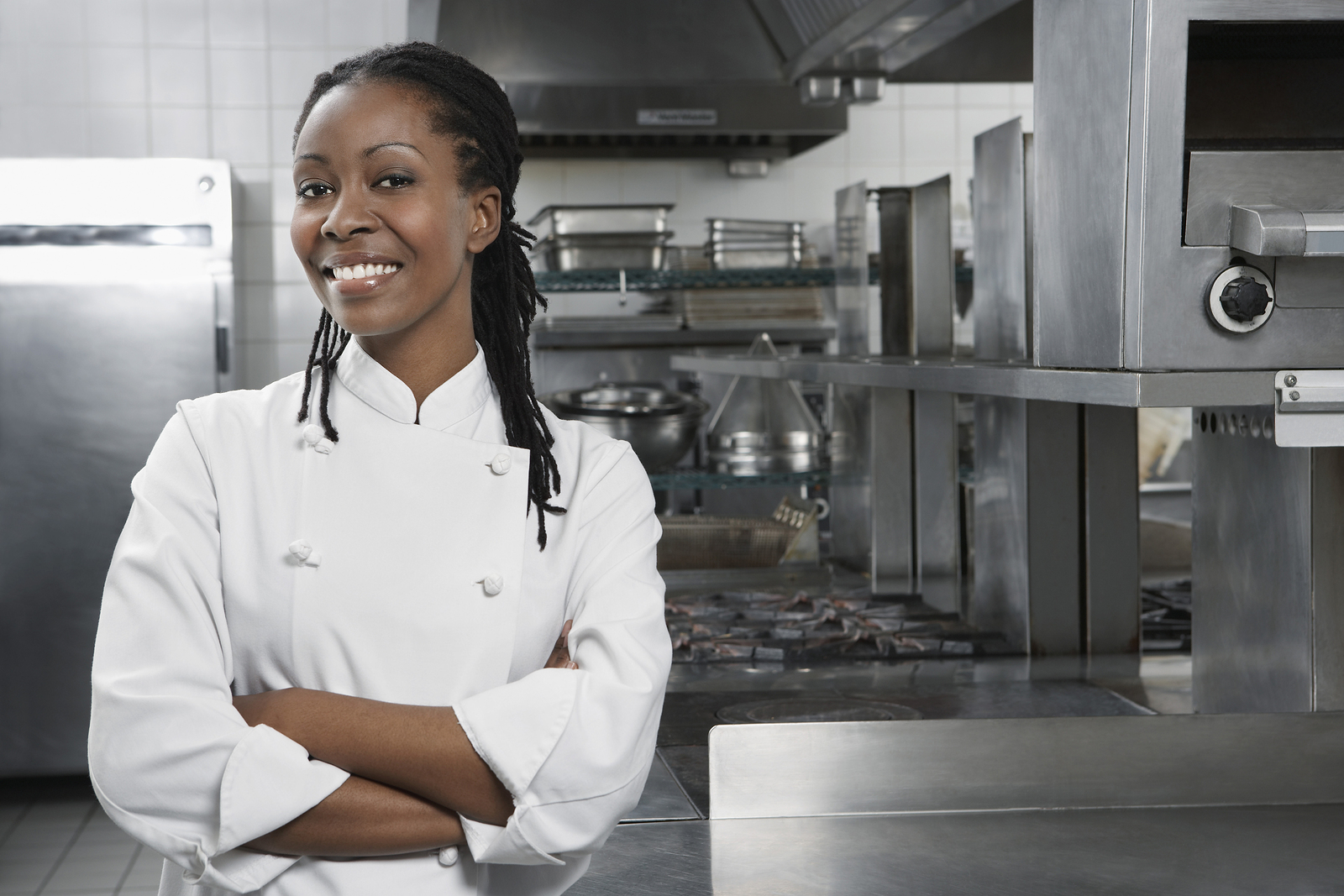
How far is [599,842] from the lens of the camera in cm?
92

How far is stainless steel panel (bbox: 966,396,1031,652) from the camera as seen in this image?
1.97m

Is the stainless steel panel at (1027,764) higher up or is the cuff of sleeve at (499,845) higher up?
the cuff of sleeve at (499,845)

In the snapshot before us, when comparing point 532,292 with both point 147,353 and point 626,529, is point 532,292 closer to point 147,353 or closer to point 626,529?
point 626,529

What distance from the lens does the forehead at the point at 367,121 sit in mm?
930

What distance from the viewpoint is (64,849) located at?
3299mm

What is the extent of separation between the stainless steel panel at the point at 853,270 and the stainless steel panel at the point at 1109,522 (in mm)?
835

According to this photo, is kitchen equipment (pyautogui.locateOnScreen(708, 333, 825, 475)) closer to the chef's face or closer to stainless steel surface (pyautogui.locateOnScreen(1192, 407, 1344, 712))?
stainless steel surface (pyautogui.locateOnScreen(1192, 407, 1344, 712))

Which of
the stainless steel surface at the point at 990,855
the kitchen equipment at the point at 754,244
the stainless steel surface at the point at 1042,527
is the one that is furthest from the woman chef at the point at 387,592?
the kitchen equipment at the point at 754,244

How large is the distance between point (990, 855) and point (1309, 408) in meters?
0.51

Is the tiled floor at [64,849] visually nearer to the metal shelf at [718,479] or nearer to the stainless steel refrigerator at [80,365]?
the stainless steel refrigerator at [80,365]

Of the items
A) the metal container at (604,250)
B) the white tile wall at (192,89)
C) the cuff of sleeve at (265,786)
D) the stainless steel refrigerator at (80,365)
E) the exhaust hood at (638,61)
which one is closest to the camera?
the cuff of sleeve at (265,786)

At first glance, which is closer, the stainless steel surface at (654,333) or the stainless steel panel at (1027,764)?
the stainless steel panel at (1027,764)

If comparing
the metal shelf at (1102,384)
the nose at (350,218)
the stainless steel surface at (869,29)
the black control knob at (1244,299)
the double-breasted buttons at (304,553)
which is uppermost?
the stainless steel surface at (869,29)

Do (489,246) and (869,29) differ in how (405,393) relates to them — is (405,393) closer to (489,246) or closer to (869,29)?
(489,246)
